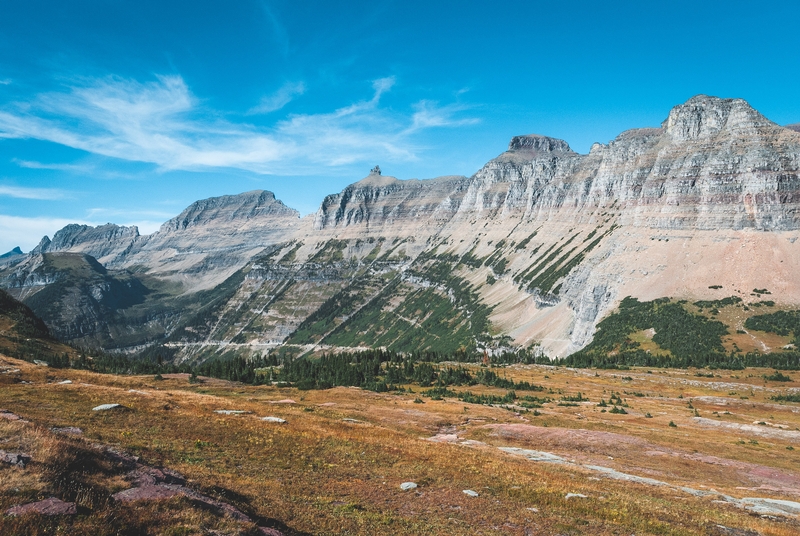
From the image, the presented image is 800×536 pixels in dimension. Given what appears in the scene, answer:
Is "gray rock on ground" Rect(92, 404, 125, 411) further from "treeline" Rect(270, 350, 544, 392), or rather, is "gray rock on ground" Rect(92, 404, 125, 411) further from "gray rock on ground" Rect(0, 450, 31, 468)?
"treeline" Rect(270, 350, 544, 392)

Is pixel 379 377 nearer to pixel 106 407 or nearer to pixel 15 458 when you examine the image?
pixel 106 407

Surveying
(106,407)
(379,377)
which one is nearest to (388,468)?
(106,407)

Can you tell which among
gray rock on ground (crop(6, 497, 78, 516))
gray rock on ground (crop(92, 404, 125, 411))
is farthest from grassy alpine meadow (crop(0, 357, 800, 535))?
gray rock on ground (crop(92, 404, 125, 411))

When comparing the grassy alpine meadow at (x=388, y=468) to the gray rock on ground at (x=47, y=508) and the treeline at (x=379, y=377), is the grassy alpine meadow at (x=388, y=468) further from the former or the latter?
the treeline at (x=379, y=377)

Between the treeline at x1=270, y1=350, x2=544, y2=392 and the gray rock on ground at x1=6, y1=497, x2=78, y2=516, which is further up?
the gray rock on ground at x1=6, y1=497, x2=78, y2=516

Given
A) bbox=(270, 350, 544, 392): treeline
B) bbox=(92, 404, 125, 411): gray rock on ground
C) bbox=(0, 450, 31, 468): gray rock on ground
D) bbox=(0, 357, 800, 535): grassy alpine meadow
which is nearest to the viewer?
bbox=(0, 450, 31, 468): gray rock on ground

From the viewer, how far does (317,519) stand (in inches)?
819

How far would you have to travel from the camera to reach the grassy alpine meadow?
18031mm

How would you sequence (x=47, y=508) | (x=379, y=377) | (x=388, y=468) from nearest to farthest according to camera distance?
(x=47, y=508) < (x=388, y=468) < (x=379, y=377)

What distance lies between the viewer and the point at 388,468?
32406 millimetres

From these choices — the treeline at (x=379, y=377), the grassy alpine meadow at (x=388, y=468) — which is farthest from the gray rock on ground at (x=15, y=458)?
the treeline at (x=379, y=377)

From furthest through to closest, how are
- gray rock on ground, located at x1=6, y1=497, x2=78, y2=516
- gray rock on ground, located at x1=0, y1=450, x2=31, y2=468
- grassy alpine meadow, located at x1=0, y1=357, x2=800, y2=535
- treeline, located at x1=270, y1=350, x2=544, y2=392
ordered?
treeline, located at x1=270, y1=350, x2=544, y2=392 < grassy alpine meadow, located at x1=0, y1=357, x2=800, y2=535 < gray rock on ground, located at x1=0, y1=450, x2=31, y2=468 < gray rock on ground, located at x1=6, y1=497, x2=78, y2=516

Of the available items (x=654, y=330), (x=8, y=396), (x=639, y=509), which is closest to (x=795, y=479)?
(x=639, y=509)

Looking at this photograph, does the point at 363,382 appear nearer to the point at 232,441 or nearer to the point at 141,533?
the point at 232,441
